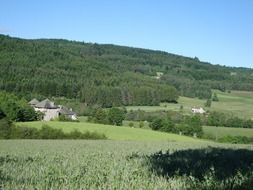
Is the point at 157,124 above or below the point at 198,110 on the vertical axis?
below

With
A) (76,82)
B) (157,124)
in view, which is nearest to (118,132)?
(157,124)

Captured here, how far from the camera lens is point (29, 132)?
196ft

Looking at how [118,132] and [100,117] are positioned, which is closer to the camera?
[118,132]

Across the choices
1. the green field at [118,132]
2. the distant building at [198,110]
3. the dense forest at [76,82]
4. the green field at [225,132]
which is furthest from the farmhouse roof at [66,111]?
the green field at [118,132]

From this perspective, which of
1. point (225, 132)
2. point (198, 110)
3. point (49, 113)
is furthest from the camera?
point (198, 110)

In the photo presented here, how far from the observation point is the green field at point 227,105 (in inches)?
4988

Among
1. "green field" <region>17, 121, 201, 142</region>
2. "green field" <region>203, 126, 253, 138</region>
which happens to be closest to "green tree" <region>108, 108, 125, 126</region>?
"green field" <region>203, 126, 253, 138</region>

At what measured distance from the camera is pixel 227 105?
14550 centimetres

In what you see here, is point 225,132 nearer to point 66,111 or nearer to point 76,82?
point 66,111

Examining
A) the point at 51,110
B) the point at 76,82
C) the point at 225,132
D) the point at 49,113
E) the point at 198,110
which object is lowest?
the point at 49,113

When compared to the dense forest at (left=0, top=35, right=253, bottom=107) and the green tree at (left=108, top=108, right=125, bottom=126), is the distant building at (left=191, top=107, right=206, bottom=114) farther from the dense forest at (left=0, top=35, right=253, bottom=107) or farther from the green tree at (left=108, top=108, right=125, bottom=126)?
the green tree at (left=108, top=108, right=125, bottom=126)

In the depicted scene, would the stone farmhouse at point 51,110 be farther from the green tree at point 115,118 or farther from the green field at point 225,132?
the green field at point 225,132

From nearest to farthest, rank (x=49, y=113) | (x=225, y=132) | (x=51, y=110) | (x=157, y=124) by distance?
1. (x=225, y=132)
2. (x=157, y=124)
3. (x=49, y=113)
4. (x=51, y=110)

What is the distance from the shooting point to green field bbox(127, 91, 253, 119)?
12669cm
